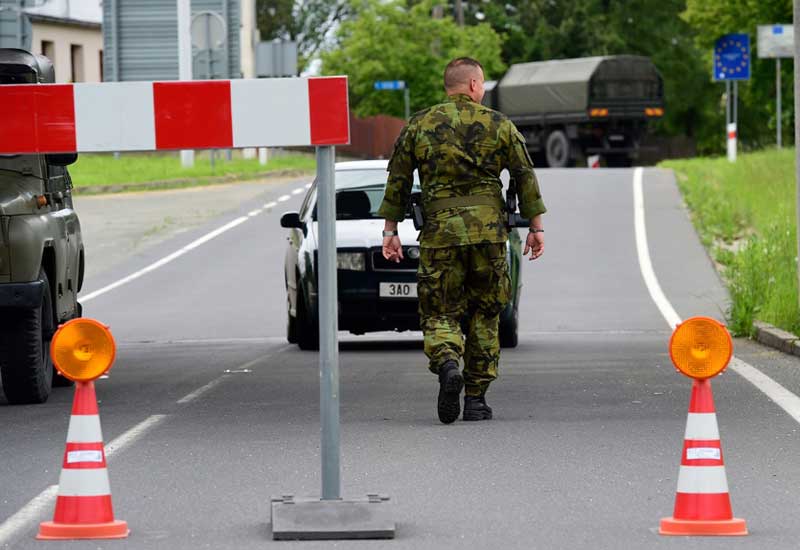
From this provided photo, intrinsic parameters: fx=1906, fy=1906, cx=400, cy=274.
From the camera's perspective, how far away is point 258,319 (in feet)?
65.4

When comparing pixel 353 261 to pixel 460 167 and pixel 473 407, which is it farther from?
pixel 460 167

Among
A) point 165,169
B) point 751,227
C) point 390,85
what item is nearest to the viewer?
point 751,227

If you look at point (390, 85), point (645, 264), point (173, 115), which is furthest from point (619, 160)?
point (173, 115)

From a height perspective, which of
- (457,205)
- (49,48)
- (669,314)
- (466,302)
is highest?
(49,48)

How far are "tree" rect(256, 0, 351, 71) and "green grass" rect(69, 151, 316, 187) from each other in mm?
56080

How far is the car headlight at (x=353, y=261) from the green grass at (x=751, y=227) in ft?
10.9

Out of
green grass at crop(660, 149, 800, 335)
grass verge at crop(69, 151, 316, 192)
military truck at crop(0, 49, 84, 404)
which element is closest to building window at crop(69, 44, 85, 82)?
grass verge at crop(69, 151, 316, 192)

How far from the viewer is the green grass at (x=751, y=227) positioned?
15.9 m

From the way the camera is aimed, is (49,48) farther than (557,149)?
Yes

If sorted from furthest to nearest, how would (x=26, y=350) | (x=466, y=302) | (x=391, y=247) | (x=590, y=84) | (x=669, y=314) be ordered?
(x=590, y=84) → (x=669, y=314) → (x=26, y=350) → (x=466, y=302) → (x=391, y=247)

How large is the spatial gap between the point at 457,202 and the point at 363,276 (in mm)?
5256

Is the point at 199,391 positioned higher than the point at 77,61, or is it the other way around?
the point at 77,61

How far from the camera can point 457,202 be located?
962 centimetres

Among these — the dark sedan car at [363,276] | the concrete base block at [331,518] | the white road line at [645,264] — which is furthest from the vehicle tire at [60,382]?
the white road line at [645,264]
